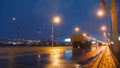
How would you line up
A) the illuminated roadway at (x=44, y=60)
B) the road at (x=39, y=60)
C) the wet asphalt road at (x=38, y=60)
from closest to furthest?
1. the wet asphalt road at (x=38, y=60)
2. the road at (x=39, y=60)
3. the illuminated roadway at (x=44, y=60)

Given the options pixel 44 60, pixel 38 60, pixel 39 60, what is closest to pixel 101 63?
pixel 44 60

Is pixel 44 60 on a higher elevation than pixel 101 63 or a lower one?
higher

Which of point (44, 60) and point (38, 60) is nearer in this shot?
point (44, 60)

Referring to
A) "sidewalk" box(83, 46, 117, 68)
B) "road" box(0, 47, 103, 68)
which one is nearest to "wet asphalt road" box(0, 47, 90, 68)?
"road" box(0, 47, 103, 68)

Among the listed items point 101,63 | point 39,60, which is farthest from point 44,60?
point 101,63

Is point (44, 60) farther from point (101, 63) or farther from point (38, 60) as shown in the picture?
point (101, 63)

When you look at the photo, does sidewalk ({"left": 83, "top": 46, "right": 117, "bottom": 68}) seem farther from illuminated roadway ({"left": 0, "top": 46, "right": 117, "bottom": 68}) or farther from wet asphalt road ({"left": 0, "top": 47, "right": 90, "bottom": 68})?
wet asphalt road ({"left": 0, "top": 47, "right": 90, "bottom": 68})

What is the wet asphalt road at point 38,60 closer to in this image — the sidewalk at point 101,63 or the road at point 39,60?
the road at point 39,60

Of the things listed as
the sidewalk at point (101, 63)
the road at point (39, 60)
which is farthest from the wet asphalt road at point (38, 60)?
the sidewalk at point (101, 63)

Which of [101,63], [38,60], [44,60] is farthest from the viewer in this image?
[38,60]

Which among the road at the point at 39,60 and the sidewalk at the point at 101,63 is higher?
the road at the point at 39,60

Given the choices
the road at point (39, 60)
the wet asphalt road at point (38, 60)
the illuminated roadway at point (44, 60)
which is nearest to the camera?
Answer: the wet asphalt road at point (38, 60)

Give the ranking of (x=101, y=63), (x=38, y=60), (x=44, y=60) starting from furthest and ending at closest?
(x=38, y=60) < (x=44, y=60) < (x=101, y=63)

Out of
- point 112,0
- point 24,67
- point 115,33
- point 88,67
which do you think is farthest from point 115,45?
→ point 24,67
